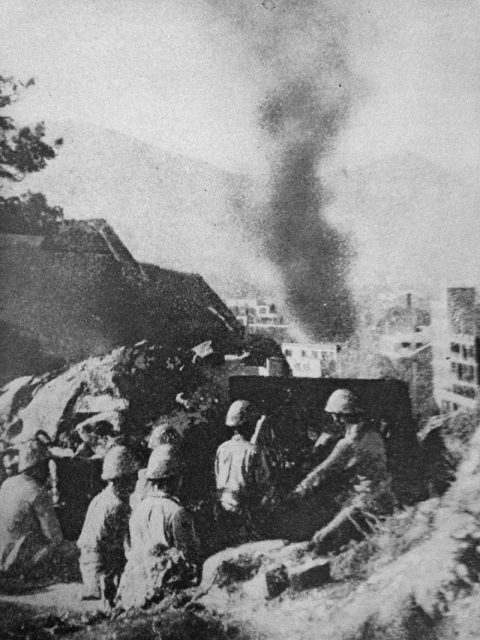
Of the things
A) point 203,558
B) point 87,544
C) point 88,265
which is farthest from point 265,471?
point 88,265

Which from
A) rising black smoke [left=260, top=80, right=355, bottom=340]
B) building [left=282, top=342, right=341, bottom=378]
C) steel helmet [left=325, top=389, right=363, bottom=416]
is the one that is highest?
rising black smoke [left=260, top=80, right=355, bottom=340]

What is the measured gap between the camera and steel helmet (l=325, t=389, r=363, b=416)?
3586mm

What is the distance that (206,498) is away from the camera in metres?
3.64

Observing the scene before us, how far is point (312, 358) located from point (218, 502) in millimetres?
1096

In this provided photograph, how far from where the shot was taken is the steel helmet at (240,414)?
367 centimetres

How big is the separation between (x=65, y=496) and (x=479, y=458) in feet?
8.80

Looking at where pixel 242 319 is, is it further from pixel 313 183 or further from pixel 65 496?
pixel 65 496

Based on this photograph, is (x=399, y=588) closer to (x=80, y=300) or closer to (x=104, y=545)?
(x=104, y=545)

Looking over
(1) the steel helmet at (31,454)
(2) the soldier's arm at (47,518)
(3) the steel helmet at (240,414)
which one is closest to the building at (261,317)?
(3) the steel helmet at (240,414)

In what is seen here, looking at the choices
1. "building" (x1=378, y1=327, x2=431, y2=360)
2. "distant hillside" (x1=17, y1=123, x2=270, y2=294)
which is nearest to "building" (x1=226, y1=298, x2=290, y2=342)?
"distant hillside" (x1=17, y1=123, x2=270, y2=294)

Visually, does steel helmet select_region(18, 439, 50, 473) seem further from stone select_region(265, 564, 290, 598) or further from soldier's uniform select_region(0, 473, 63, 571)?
stone select_region(265, 564, 290, 598)

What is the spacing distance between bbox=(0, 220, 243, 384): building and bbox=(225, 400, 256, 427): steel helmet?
0.52 meters

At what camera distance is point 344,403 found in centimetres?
359

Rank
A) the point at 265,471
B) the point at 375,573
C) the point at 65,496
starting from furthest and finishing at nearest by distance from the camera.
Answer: the point at 65,496 < the point at 265,471 < the point at 375,573
